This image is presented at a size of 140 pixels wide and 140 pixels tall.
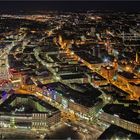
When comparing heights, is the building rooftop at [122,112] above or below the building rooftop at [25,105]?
below

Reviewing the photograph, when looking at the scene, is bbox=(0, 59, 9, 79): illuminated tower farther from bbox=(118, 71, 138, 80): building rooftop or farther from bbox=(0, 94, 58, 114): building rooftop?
bbox=(118, 71, 138, 80): building rooftop

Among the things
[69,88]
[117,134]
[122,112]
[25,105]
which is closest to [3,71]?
[69,88]

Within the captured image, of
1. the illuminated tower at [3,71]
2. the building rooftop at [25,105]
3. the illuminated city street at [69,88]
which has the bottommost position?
the illuminated city street at [69,88]

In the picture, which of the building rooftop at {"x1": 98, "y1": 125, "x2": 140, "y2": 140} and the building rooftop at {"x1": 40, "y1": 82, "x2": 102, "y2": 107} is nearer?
the building rooftop at {"x1": 98, "y1": 125, "x2": 140, "y2": 140}

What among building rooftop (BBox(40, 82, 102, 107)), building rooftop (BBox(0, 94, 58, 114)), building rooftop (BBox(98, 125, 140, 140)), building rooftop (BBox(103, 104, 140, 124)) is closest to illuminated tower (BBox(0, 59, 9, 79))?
building rooftop (BBox(40, 82, 102, 107))

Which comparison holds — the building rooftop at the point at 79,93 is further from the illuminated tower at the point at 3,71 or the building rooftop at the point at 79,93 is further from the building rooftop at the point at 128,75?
the illuminated tower at the point at 3,71

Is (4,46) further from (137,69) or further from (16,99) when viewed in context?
(16,99)

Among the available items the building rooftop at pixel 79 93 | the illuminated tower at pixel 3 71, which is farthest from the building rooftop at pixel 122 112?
the illuminated tower at pixel 3 71

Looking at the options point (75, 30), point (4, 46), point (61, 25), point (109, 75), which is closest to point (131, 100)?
point (109, 75)

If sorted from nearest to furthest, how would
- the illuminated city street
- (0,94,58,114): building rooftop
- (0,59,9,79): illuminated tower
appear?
the illuminated city street → (0,94,58,114): building rooftop → (0,59,9,79): illuminated tower

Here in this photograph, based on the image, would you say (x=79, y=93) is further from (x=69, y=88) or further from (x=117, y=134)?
(x=117, y=134)

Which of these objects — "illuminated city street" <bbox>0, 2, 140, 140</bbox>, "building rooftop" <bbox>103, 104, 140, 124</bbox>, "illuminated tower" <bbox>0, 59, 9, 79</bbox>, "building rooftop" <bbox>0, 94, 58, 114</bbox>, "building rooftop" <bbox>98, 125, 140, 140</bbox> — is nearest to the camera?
"building rooftop" <bbox>98, 125, 140, 140</bbox>

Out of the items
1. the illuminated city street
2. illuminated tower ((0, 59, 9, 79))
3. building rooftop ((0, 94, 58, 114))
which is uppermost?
illuminated tower ((0, 59, 9, 79))
